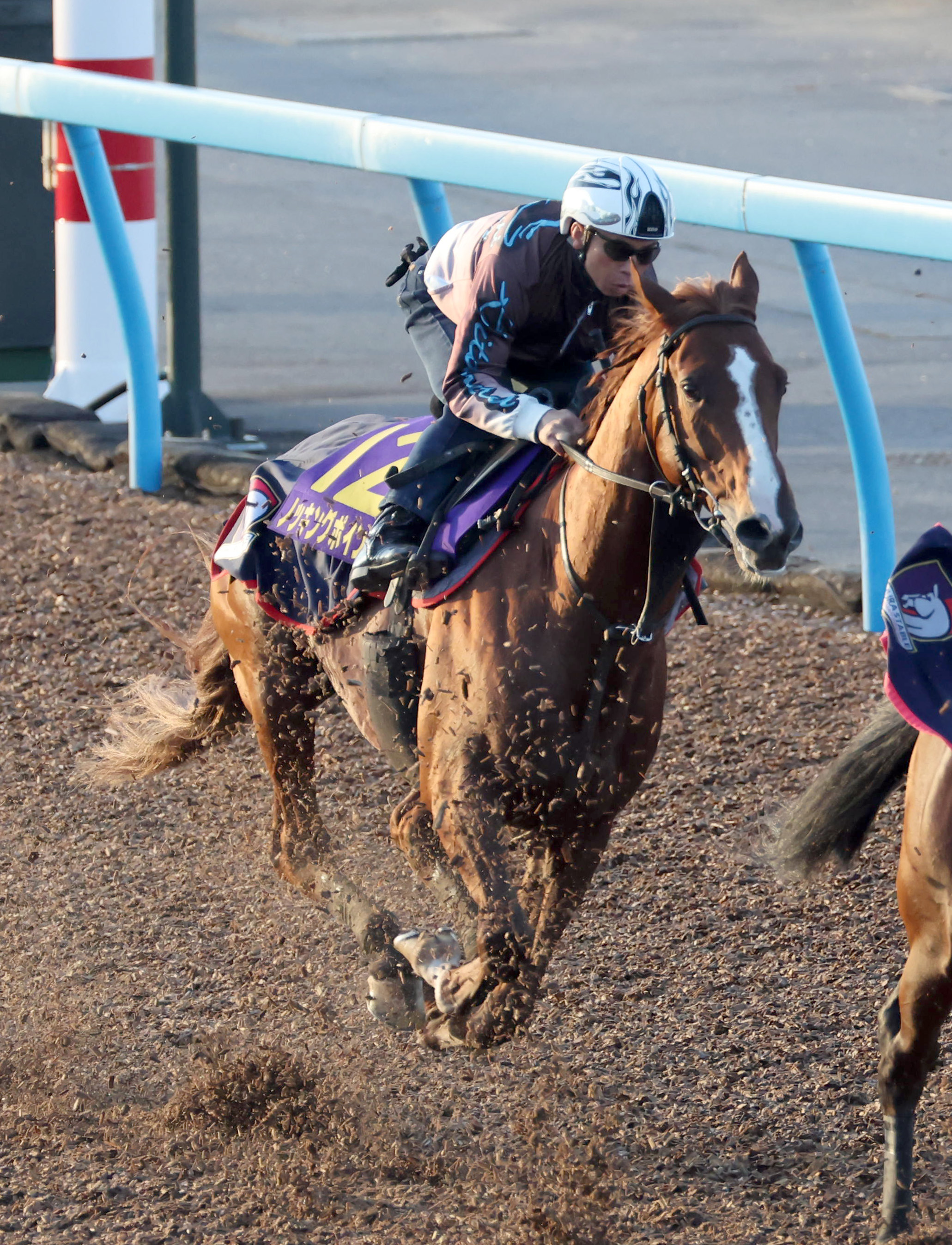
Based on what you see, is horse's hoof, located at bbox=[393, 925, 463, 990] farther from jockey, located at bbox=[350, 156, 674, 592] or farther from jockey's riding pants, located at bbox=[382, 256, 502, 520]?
jockey's riding pants, located at bbox=[382, 256, 502, 520]

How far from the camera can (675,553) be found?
3.32 meters

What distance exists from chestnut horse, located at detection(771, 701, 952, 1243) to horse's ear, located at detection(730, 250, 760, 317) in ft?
2.58

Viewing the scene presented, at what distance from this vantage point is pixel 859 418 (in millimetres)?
6086

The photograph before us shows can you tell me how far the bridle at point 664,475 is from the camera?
309 centimetres

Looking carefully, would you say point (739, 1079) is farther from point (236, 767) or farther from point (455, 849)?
point (236, 767)

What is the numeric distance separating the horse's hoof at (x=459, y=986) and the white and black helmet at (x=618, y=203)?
1353mm

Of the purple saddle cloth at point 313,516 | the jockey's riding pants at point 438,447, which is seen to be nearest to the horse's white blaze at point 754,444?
the jockey's riding pants at point 438,447

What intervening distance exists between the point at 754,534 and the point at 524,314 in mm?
829

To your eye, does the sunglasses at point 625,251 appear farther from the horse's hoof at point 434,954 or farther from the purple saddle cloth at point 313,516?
the horse's hoof at point 434,954

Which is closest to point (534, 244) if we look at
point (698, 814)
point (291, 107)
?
point (698, 814)

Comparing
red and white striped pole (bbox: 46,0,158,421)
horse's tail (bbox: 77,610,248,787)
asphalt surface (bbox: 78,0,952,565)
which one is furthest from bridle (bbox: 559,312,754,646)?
red and white striped pole (bbox: 46,0,158,421)

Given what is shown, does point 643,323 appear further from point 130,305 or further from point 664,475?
point 130,305

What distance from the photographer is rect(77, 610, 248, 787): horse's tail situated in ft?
15.4

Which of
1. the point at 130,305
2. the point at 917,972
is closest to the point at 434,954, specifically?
the point at 917,972
